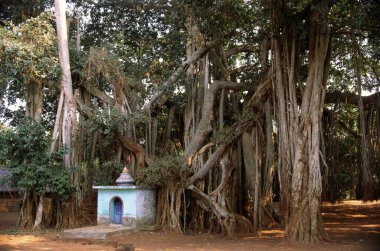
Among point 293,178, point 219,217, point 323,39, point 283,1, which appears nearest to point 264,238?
point 219,217

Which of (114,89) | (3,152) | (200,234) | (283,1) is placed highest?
Answer: (283,1)

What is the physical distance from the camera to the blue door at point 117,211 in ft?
30.9

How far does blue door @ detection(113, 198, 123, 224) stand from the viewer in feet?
30.9

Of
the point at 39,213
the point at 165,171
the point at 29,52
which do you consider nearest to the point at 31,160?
the point at 39,213

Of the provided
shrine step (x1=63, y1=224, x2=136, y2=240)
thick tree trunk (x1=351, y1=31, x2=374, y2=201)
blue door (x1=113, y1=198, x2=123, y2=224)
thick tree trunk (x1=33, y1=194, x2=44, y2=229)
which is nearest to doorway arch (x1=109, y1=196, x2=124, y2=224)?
blue door (x1=113, y1=198, x2=123, y2=224)

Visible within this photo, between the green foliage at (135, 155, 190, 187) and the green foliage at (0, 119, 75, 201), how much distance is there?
1.78 metres

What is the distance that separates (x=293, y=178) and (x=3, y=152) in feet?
19.7

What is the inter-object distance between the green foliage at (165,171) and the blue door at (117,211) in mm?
716

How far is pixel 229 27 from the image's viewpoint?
918 centimetres

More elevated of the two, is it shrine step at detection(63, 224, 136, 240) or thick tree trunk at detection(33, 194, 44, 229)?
thick tree trunk at detection(33, 194, 44, 229)

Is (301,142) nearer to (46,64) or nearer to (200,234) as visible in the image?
(200,234)

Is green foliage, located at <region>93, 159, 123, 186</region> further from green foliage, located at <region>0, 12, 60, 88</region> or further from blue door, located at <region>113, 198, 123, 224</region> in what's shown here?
green foliage, located at <region>0, 12, 60, 88</region>

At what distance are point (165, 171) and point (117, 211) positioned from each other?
1582mm

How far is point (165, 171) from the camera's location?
8.83 m
